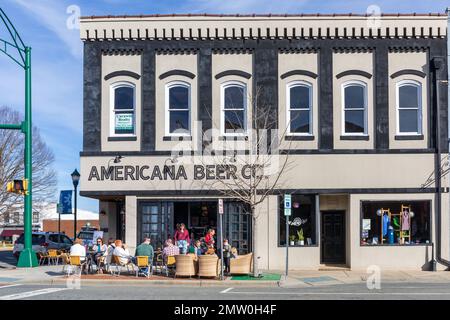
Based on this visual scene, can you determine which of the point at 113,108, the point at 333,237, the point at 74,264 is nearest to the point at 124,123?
the point at 113,108

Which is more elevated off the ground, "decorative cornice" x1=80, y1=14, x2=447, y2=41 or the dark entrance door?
"decorative cornice" x1=80, y1=14, x2=447, y2=41

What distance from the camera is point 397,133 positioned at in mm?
22484

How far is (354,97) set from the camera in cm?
2288

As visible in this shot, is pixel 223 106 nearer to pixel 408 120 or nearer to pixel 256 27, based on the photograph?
pixel 256 27

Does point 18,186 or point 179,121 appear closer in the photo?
point 18,186

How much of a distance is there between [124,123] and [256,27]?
6.09 m

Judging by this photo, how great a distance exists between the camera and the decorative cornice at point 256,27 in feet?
74.3

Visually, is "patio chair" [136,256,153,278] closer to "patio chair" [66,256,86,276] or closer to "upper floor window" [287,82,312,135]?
"patio chair" [66,256,86,276]

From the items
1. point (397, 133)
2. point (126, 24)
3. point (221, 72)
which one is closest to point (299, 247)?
point (397, 133)

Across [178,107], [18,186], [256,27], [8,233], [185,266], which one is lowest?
[8,233]

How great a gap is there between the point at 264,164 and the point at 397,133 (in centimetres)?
503

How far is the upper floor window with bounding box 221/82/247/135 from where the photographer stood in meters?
22.8

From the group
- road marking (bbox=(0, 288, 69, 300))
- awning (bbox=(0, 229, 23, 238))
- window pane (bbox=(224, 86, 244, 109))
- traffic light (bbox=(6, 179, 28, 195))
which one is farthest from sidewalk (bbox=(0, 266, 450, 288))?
awning (bbox=(0, 229, 23, 238))
